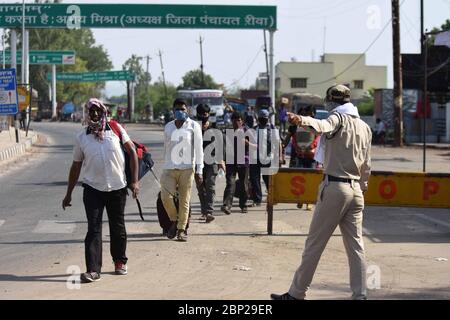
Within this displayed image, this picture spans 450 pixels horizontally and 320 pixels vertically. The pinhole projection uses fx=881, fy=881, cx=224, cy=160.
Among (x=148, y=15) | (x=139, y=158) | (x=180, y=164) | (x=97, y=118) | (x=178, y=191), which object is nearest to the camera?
(x=97, y=118)

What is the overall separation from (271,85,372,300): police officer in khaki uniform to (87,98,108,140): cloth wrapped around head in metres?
2.45

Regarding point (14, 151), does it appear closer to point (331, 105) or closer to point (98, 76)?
point (331, 105)

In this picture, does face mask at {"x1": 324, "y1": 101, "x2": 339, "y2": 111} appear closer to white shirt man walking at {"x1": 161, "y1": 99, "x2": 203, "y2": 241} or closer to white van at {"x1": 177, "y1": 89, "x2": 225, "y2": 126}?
white shirt man walking at {"x1": 161, "y1": 99, "x2": 203, "y2": 241}

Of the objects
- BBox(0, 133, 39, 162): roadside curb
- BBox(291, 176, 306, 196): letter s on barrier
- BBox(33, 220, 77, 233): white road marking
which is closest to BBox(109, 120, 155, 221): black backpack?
BBox(33, 220, 77, 233): white road marking

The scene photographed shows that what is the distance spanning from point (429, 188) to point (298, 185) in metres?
1.81

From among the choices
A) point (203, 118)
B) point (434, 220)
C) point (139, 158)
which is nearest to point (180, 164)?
point (139, 158)

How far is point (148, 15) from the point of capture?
39.5 m

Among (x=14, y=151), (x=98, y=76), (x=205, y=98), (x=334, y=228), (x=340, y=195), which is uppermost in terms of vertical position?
(x=98, y=76)

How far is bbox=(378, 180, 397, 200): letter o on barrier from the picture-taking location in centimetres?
1216

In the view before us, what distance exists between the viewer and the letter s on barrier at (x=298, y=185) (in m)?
12.4

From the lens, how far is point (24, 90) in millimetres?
40406

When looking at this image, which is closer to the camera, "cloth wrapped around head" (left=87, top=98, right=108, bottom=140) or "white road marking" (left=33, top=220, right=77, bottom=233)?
"cloth wrapped around head" (left=87, top=98, right=108, bottom=140)

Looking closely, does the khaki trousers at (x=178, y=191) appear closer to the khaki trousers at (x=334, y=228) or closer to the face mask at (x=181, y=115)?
the face mask at (x=181, y=115)

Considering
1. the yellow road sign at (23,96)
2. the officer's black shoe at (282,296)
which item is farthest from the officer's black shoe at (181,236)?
the yellow road sign at (23,96)
